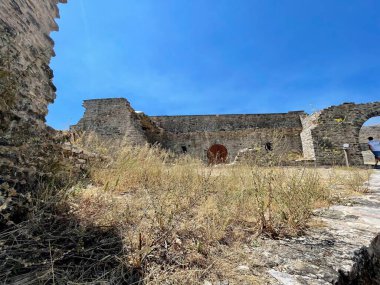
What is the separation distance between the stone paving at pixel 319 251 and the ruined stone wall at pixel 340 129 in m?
11.4

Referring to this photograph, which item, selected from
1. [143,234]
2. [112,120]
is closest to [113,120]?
[112,120]

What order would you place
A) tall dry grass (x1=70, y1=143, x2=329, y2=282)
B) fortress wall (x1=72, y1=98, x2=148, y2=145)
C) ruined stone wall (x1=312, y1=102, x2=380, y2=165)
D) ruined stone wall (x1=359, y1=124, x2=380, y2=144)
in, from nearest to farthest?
tall dry grass (x1=70, y1=143, x2=329, y2=282), fortress wall (x1=72, y1=98, x2=148, y2=145), ruined stone wall (x1=312, y1=102, x2=380, y2=165), ruined stone wall (x1=359, y1=124, x2=380, y2=144)

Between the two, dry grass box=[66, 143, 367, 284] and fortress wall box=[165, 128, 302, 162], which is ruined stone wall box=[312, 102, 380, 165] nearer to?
fortress wall box=[165, 128, 302, 162]

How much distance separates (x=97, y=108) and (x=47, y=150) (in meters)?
10.9

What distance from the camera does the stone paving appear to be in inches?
54.3

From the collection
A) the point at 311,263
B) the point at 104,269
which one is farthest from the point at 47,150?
the point at 311,263

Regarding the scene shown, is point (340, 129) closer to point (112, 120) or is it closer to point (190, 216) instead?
point (112, 120)

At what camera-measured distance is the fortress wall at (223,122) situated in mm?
18828

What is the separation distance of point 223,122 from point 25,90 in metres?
16.8

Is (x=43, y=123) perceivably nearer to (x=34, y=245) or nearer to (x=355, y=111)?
(x=34, y=245)

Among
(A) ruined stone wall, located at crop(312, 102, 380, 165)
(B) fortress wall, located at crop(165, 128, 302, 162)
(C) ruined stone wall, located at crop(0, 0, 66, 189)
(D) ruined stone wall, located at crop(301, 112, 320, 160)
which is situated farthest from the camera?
(B) fortress wall, located at crop(165, 128, 302, 162)

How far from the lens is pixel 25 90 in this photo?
2646mm

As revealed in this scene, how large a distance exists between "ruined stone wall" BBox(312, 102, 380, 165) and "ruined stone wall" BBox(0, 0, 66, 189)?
1256 centimetres

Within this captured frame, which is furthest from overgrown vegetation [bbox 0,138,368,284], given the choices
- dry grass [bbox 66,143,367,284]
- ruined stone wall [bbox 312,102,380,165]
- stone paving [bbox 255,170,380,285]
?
ruined stone wall [bbox 312,102,380,165]
